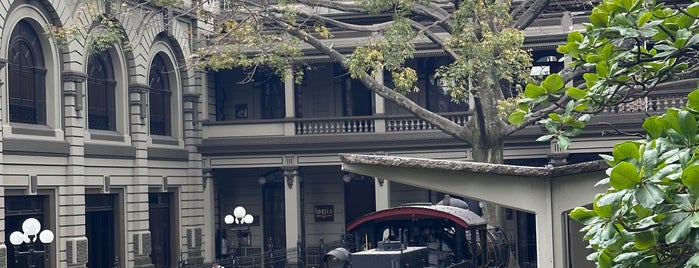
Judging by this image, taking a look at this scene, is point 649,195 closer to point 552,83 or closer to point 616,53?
point 616,53

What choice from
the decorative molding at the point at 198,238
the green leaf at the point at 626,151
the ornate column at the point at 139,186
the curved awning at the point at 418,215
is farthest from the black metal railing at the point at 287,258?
the green leaf at the point at 626,151

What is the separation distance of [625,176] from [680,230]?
0.38m

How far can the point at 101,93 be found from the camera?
33812 millimetres

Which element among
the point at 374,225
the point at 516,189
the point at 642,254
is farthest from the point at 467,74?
the point at 642,254

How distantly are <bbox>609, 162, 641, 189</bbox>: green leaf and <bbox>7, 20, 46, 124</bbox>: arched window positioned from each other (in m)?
24.5

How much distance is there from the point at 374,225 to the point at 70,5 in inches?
561

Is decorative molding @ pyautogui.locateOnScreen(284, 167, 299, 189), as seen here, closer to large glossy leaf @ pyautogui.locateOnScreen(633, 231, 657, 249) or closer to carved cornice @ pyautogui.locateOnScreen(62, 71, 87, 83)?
carved cornice @ pyautogui.locateOnScreen(62, 71, 87, 83)

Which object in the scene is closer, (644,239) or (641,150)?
(641,150)

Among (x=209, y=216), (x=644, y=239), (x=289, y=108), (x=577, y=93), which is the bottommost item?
(x=644, y=239)

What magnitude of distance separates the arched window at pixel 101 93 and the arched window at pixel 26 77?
8.67 feet

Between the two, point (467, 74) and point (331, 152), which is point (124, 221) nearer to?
point (331, 152)

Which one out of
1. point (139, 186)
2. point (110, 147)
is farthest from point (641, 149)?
point (139, 186)

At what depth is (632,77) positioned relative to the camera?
7.91 meters

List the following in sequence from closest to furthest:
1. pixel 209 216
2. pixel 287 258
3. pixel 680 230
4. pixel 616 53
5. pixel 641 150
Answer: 1. pixel 680 230
2. pixel 641 150
3. pixel 616 53
4. pixel 287 258
5. pixel 209 216
